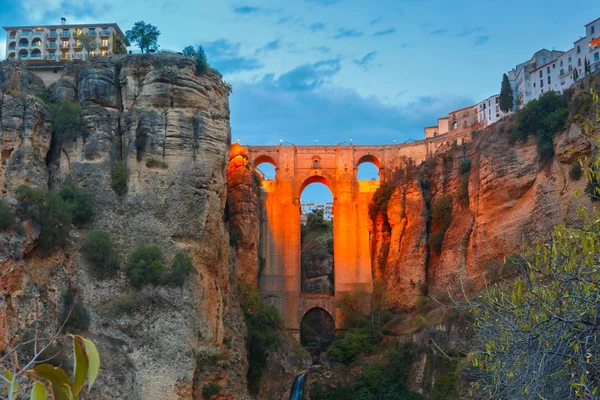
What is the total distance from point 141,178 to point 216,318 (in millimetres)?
6760

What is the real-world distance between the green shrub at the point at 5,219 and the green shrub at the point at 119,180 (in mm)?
5597

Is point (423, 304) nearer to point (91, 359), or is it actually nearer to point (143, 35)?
point (143, 35)

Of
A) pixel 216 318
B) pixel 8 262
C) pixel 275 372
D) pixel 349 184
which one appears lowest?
pixel 275 372

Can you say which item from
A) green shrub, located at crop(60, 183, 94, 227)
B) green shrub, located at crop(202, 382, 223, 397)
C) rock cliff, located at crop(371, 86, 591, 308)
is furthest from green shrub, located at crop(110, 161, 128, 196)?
rock cliff, located at crop(371, 86, 591, 308)

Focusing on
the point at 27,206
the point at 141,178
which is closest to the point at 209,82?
the point at 141,178

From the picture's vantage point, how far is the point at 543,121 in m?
39.7

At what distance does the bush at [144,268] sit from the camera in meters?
30.1

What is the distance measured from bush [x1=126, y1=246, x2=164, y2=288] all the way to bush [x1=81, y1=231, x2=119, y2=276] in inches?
26.3

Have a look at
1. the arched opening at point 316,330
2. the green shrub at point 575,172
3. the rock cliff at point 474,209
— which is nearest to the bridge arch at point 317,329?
the arched opening at point 316,330

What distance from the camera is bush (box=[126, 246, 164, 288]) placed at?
30.1 metres

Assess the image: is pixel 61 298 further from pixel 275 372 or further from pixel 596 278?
pixel 596 278

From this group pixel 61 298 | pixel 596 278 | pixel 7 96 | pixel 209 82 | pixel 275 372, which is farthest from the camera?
pixel 275 372

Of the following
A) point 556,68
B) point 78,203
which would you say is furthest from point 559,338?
point 556,68

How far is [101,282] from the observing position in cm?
3011
